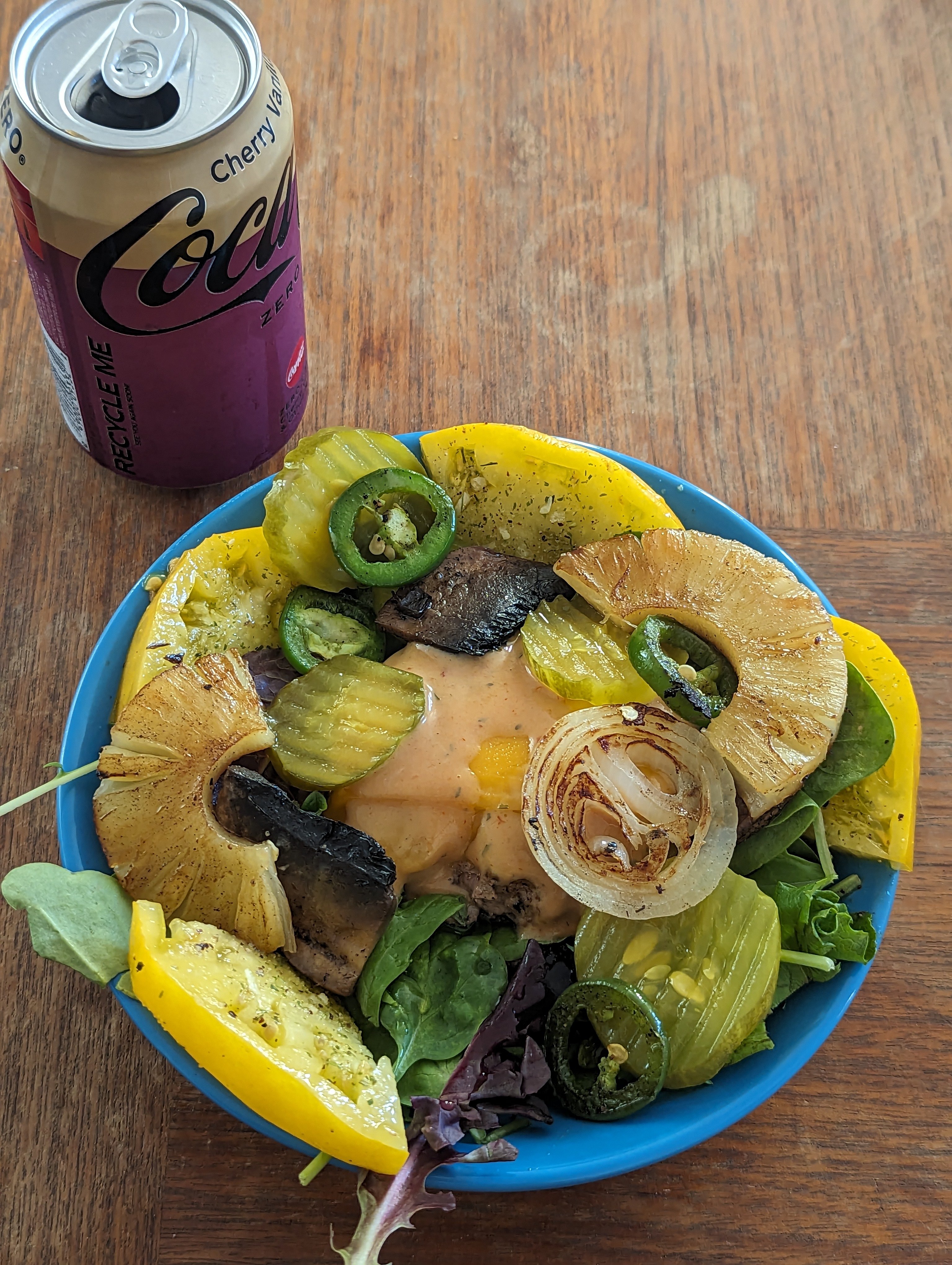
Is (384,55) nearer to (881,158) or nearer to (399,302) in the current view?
(399,302)

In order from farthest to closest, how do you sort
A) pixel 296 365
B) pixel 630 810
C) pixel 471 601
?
pixel 296 365 < pixel 471 601 < pixel 630 810

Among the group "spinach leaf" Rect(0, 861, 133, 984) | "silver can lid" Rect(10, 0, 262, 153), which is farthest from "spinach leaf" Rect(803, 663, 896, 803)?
"silver can lid" Rect(10, 0, 262, 153)

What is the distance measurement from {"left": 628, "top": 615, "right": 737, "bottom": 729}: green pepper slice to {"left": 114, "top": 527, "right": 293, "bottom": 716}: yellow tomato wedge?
1.69ft

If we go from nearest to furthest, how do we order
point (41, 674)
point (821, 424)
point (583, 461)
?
point (583, 461)
point (41, 674)
point (821, 424)

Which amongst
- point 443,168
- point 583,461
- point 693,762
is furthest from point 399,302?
point 693,762

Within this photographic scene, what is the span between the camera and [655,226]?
2.45 metres

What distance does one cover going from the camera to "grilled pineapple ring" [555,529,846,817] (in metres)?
1.53

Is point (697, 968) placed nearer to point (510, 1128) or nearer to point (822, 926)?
point (822, 926)

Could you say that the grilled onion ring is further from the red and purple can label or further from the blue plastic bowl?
the red and purple can label

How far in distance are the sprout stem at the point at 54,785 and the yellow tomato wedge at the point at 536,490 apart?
0.62 meters

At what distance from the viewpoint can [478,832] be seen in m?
1.62

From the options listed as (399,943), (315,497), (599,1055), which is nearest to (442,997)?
(399,943)

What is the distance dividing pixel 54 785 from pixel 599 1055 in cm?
75

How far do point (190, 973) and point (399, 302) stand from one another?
1.40 m
